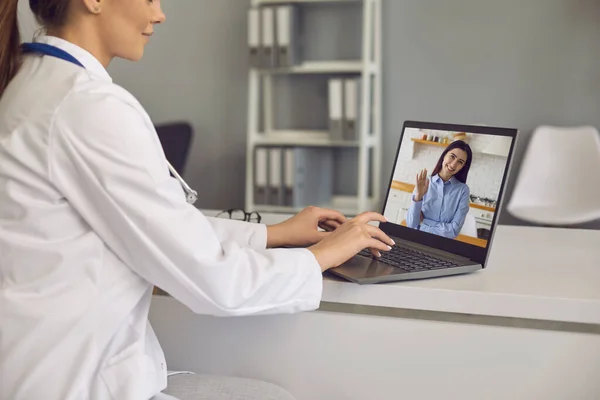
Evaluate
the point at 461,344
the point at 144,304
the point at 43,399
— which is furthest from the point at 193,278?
the point at 461,344

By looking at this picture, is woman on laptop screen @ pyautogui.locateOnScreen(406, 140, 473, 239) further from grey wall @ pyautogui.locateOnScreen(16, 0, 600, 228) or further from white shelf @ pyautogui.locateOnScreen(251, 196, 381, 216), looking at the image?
grey wall @ pyautogui.locateOnScreen(16, 0, 600, 228)

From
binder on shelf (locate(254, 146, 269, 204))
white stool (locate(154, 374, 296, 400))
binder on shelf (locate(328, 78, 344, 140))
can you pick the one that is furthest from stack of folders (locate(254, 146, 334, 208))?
white stool (locate(154, 374, 296, 400))

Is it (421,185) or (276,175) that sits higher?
(421,185)

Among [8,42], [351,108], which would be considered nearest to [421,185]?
[8,42]

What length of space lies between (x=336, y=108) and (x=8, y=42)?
3.01 m

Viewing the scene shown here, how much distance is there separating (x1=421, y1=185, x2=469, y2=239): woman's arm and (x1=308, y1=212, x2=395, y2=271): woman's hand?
126 mm

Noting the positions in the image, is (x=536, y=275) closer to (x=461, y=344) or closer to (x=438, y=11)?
(x=461, y=344)

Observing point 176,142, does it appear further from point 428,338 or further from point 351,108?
point 428,338

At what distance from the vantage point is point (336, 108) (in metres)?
4.05

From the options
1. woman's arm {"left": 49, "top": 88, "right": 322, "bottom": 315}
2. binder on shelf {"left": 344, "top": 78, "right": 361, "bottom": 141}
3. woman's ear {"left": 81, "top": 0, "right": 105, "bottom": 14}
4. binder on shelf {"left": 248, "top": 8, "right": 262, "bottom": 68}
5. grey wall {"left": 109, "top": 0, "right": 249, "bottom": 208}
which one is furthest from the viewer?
grey wall {"left": 109, "top": 0, "right": 249, "bottom": 208}

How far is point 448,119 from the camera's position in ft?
13.9

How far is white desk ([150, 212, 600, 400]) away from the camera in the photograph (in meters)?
1.13

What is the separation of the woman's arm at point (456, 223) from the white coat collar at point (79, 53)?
641 millimetres

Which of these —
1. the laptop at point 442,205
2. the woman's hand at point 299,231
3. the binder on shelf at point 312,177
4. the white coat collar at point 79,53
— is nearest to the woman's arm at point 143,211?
the white coat collar at point 79,53
